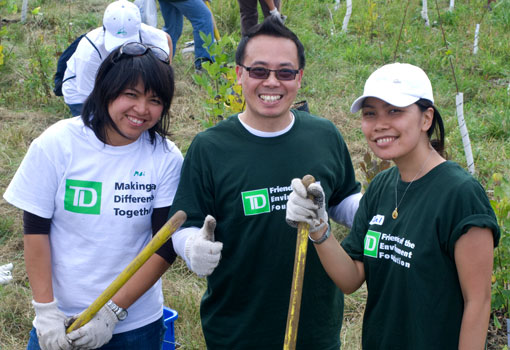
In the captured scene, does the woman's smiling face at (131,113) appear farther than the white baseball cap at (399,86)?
Yes

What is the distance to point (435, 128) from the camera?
6.15 ft

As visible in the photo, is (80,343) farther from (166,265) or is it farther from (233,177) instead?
(233,177)

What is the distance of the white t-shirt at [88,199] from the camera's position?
1.92 meters

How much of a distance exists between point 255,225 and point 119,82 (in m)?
0.64

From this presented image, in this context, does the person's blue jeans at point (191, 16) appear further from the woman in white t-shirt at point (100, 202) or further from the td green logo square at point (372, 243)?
the td green logo square at point (372, 243)

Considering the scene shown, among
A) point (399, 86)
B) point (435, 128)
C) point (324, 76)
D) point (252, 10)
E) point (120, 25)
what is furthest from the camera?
point (324, 76)

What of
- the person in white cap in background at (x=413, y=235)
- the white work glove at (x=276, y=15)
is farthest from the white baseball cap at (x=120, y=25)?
the person in white cap in background at (x=413, y=235)

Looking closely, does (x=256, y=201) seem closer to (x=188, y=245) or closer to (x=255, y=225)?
(x=255, y=225)

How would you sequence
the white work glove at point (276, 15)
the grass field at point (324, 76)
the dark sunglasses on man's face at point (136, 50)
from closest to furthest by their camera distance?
the dark sunglasses on man's face at point (136, 50) < the white work glove at point (276, 15) < the grass field at point (324, 76)

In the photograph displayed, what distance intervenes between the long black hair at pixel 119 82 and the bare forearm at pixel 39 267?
389mm

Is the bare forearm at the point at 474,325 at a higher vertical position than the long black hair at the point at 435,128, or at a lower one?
lower

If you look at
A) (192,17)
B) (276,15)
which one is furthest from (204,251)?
(192,17)

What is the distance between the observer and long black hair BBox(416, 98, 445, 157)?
5.95 ft

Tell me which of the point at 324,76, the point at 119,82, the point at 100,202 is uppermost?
the point at 324,76
